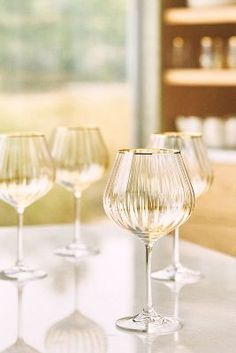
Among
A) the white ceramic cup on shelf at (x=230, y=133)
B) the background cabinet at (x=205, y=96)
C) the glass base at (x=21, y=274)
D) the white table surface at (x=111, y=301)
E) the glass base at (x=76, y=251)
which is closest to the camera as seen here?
the white table surface at (x=111, y=301)

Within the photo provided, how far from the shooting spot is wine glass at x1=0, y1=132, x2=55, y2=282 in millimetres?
1289

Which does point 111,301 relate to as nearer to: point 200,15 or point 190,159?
point 190,159

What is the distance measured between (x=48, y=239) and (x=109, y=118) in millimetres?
2251

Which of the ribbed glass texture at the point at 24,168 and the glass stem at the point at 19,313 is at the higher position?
the ribbed glass texture at the point at 24,168

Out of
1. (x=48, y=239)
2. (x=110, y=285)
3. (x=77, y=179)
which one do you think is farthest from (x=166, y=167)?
(x=48, y=239)

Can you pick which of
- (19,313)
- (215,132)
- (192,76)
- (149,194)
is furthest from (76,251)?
(192,76)

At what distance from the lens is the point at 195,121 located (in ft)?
11.7

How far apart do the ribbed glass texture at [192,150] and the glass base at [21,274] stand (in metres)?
0.26

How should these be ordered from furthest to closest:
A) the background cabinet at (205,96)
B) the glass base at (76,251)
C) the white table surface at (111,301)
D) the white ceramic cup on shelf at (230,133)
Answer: the white ceramic cup on shelf at (230,133), the background cabinet at (205,96), the glass base at (76,251), the white table surface at (111,301)

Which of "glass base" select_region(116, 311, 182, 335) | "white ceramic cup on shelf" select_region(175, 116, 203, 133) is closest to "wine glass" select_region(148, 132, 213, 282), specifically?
"glass base" select_region(116, 311, 182, 335)

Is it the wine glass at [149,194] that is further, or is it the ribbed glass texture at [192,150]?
the ribbed glass texture at [192,150]

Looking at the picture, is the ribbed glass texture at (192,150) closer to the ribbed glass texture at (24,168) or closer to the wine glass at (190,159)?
the wine glass at (190,159)

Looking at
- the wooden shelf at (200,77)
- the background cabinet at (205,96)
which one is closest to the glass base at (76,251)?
the background cabinet at (205,96)

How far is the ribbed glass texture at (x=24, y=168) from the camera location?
4.23 feet
